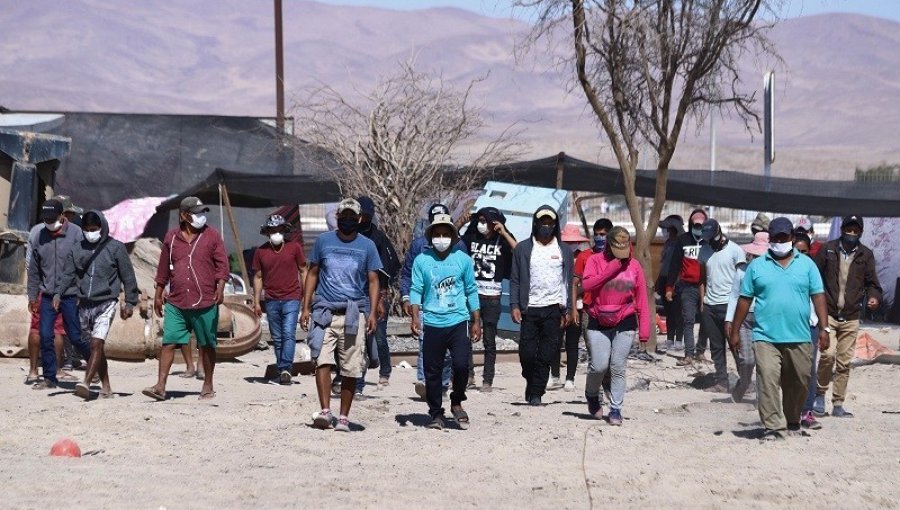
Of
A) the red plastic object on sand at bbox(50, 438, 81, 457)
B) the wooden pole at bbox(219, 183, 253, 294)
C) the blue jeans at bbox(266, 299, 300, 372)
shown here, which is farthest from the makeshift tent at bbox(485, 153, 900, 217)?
the red plastic object on sand at bbox(50, 438, 81, 457)

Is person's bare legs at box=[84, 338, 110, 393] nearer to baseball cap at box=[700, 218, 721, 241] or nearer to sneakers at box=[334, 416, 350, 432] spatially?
sneakers at box=[334, 416, 350, 432]

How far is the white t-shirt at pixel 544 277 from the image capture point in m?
11.5

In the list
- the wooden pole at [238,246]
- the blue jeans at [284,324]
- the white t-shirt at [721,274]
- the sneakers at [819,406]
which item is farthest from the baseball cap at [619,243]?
the wooden pole at [238,246]

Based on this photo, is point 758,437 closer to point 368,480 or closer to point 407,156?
point 368,480

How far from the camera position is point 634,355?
1645 centimetres

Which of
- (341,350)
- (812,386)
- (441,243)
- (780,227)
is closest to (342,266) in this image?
(341,350)

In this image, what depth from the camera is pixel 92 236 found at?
11.8 metres

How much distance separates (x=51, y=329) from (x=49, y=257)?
65 centimetres

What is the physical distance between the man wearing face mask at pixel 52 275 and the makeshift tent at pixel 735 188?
8.72 metres

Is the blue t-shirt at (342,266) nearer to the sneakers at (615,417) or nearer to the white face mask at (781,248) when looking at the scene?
the sneakers at (615,417)

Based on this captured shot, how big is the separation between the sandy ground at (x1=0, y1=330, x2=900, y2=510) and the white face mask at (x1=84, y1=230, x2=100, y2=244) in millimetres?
1355

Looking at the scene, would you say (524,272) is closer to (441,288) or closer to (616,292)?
(616,292)

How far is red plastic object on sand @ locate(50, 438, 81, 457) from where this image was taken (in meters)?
9.06

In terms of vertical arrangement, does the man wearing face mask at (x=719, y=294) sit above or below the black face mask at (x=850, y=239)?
below
